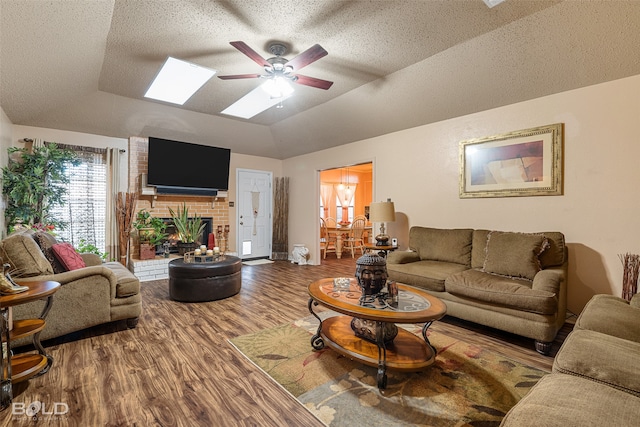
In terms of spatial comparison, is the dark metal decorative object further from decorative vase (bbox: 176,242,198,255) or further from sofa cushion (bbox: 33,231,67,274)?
decorative vase (bbox: 176,242,198,255)

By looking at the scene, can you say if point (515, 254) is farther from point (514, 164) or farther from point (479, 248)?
point (514, 164)

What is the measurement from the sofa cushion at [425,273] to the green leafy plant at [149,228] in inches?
165

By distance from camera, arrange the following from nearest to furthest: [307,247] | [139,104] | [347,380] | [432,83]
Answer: [347,380]
[432,83]
[139,104]
[307,247]

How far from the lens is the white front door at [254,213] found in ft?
22.5

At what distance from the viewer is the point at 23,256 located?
2410mm

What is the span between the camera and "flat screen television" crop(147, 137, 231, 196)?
213 inches

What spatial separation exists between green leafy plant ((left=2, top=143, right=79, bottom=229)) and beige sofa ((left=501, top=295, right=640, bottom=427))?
18.5ft

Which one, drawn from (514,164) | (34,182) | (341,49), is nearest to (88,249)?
(34,182)

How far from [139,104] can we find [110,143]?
117cm

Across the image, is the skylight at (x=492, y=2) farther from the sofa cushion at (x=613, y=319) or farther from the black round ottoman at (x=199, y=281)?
the black round ottoman at (x=199, y=281)

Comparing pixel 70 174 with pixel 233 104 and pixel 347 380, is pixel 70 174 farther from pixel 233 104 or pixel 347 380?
pixel 347 380

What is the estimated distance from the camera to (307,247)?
6699 mm

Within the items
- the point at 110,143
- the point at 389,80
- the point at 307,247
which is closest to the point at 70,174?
the point at 110,143

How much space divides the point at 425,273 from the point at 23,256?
12.5ft
